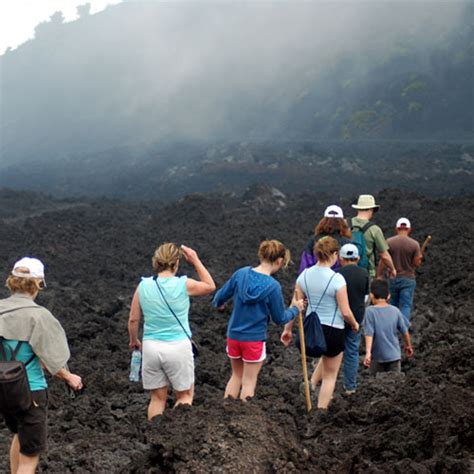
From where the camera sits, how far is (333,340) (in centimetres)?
548

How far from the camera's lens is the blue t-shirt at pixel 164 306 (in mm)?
4793

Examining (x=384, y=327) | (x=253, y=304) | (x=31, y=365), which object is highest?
(x=31, y=365)

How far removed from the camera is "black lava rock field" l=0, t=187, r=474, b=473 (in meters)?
4.32

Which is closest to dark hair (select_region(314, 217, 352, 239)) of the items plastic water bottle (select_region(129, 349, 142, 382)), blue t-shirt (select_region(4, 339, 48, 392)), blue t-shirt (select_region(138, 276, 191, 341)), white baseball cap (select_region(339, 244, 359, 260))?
white baseball cap (select_region(339, 244, 359, 260))

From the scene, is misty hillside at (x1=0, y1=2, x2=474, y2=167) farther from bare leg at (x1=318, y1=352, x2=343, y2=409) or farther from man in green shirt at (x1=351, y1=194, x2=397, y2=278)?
bare leg at (x1=318, y1=352, x2=343, y2=409)

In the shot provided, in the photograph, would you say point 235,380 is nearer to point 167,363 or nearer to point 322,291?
point 167,363

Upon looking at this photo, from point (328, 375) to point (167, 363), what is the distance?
1.50 meters

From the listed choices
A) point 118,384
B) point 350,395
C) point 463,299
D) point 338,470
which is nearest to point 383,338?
point 350,395

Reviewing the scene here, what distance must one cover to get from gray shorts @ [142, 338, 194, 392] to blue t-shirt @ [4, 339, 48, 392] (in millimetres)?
896

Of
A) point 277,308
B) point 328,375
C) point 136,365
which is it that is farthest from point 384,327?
point 136,365

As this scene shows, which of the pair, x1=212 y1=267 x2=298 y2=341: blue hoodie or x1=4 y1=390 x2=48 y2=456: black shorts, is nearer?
x1=4 y1=390 x2=48 y2=456: black shorts

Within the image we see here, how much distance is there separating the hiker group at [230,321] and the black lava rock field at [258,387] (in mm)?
293

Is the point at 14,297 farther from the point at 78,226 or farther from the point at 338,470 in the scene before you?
the point at 78,226

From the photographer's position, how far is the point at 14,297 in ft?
13.5
